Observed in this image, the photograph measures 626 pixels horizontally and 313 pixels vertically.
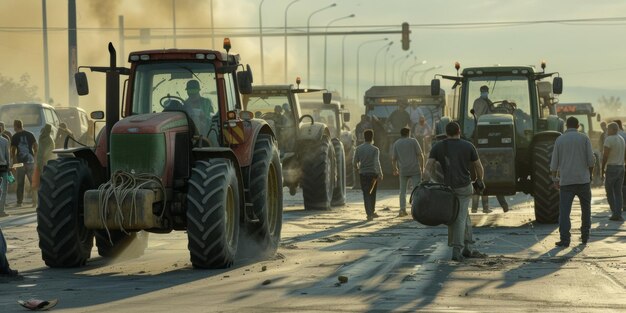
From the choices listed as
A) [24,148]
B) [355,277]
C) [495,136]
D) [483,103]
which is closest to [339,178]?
[483,103]

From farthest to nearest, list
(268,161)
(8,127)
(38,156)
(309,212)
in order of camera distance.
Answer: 1. (8,127)
2. (38,156)
3. (309,212)
4. (268,161)

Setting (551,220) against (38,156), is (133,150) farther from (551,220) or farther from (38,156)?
(38,156)

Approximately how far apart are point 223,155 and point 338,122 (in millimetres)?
27858

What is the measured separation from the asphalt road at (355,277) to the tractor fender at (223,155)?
34.4 inches

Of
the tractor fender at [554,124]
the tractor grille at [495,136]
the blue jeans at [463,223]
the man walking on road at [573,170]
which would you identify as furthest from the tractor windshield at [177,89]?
the tractor fender at [554,124]

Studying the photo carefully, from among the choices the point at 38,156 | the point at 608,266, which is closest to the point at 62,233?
the point at 608,266

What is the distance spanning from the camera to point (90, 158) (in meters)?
16.8

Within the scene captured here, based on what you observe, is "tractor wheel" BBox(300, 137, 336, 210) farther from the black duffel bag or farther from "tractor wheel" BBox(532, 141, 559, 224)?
the black duffel bag

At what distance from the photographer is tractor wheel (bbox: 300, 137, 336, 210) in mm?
28500

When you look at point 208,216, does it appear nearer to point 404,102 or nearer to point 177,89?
point 177,89

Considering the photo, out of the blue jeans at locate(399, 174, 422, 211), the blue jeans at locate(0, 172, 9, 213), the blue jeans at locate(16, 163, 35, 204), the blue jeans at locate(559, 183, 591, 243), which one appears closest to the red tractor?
the blue jeans at locate(559, 183, 591, 243)

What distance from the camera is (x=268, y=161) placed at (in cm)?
1784

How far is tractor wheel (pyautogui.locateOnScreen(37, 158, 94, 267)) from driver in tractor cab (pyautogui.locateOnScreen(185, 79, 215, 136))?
157 cm

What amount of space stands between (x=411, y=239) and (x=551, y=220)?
4475 mm
